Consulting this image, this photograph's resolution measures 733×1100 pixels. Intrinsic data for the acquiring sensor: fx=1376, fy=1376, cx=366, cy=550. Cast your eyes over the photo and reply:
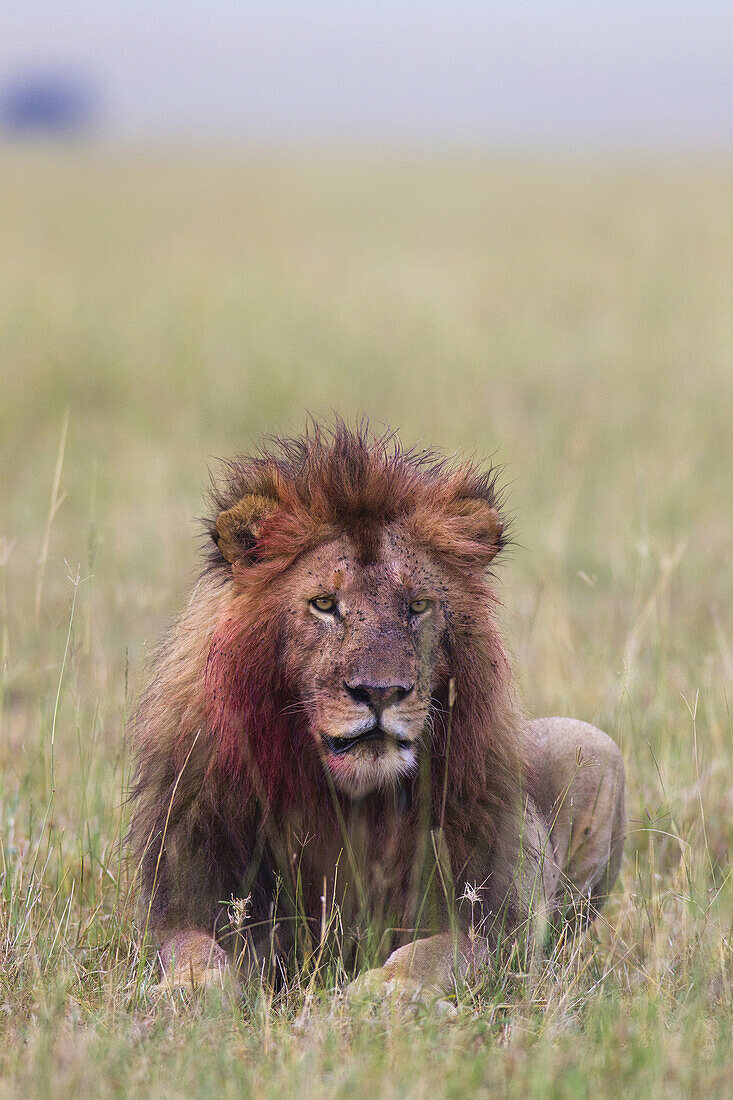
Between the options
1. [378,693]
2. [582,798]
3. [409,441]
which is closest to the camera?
[378,693]

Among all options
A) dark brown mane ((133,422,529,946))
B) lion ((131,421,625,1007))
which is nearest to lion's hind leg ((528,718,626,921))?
lion ((131,421,625,1007))

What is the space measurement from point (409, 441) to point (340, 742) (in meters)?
7.93

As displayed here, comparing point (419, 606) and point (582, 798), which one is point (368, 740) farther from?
point (582, 798)

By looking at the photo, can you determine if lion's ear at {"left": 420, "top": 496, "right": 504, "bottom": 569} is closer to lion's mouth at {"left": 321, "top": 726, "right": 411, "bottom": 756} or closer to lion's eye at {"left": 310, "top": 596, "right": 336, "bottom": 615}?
lion's eye at {"left": 310, "top": 596, "right": 336, "bottom": 615}

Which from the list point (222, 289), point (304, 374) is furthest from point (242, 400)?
point (222, 289)

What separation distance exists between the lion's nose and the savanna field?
64cm

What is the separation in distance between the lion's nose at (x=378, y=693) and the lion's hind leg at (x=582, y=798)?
1102 mm

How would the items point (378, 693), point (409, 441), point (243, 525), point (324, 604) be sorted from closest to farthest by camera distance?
point (378, 693) < point (324, 604) < point (243, 525) < point (409, 441)

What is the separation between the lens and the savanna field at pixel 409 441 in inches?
107

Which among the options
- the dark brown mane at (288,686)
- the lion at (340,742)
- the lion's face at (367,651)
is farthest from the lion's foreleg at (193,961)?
the lion's face at (367,651)

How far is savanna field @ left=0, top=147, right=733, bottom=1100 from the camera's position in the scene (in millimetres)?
2729

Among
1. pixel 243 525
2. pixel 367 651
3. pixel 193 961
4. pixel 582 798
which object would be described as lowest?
pixel 193 961

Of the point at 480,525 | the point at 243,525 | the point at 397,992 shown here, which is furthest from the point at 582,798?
the point at 243,525

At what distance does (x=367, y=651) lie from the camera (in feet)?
9.45
